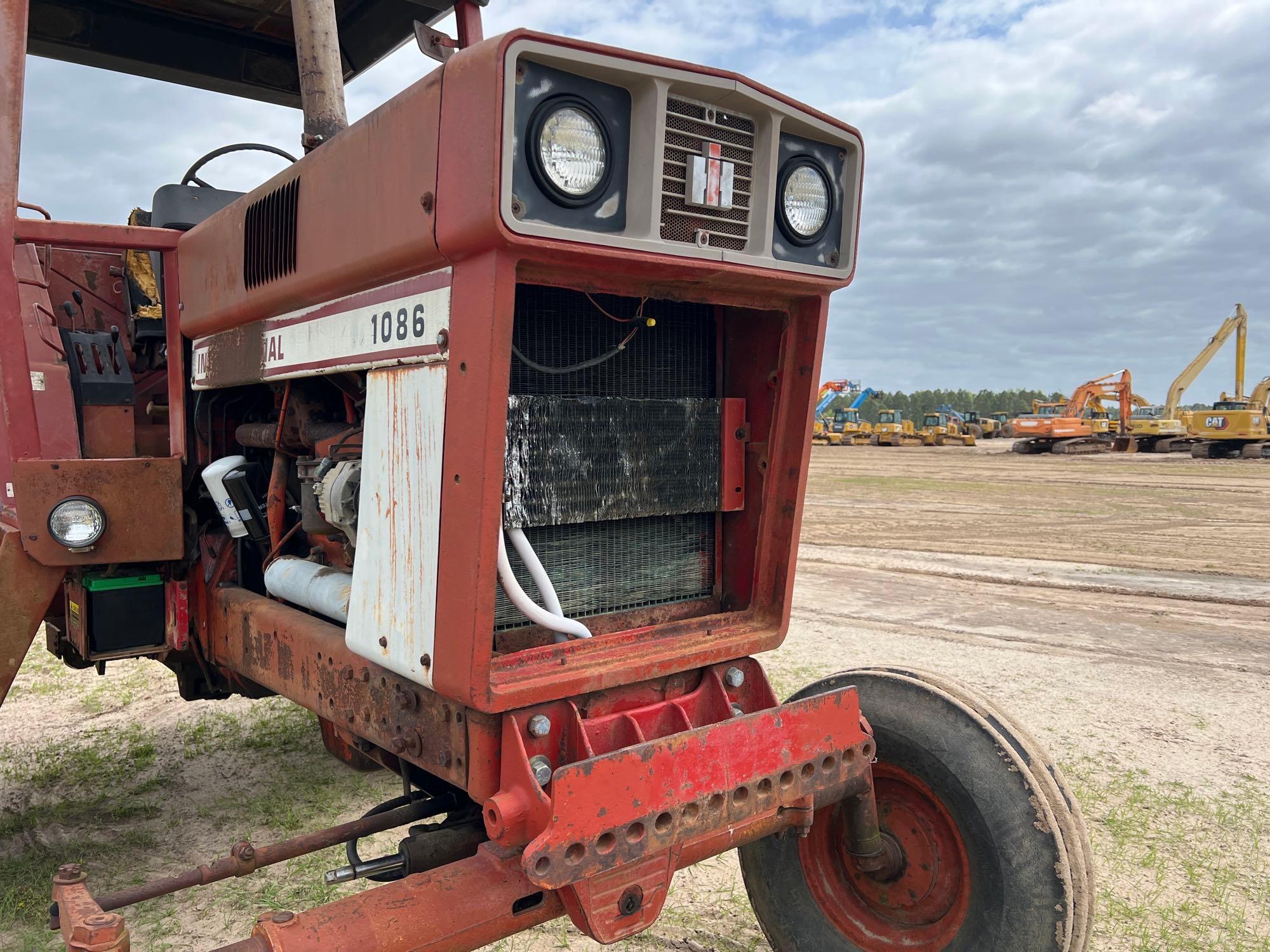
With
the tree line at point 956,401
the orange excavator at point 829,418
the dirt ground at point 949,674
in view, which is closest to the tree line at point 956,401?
the tree line at point 956,401

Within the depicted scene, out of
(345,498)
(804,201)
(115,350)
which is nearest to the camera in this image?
(804,201)

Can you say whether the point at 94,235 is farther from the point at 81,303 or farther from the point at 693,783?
the point at 693,783

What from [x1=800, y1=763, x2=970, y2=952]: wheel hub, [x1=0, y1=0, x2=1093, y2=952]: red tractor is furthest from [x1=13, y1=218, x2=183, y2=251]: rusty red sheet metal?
[x1=800, y1=763, x2=970, y2=952]: wheel hub

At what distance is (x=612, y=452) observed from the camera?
2242mm

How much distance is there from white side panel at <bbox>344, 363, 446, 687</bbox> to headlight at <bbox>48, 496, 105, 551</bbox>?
1002 millimetres

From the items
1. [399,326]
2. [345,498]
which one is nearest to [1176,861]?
[345,498]

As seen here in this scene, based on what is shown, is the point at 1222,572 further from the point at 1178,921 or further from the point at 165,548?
the point at 165,548

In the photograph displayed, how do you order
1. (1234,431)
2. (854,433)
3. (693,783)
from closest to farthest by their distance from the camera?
(693,783) < (1234,431) < (854,433)

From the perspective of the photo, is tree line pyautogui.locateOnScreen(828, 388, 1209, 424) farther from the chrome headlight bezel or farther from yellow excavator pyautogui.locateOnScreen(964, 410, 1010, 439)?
the chrome headlight bezel

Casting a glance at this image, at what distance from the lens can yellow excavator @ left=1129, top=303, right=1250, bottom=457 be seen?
27859 millimetres

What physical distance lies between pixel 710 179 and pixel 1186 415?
34.0 m

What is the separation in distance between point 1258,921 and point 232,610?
129 inches

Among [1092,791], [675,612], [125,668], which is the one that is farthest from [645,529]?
[125,668]

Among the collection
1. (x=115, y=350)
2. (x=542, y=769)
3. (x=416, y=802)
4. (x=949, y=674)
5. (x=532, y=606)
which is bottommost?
(x=949, y=674)
